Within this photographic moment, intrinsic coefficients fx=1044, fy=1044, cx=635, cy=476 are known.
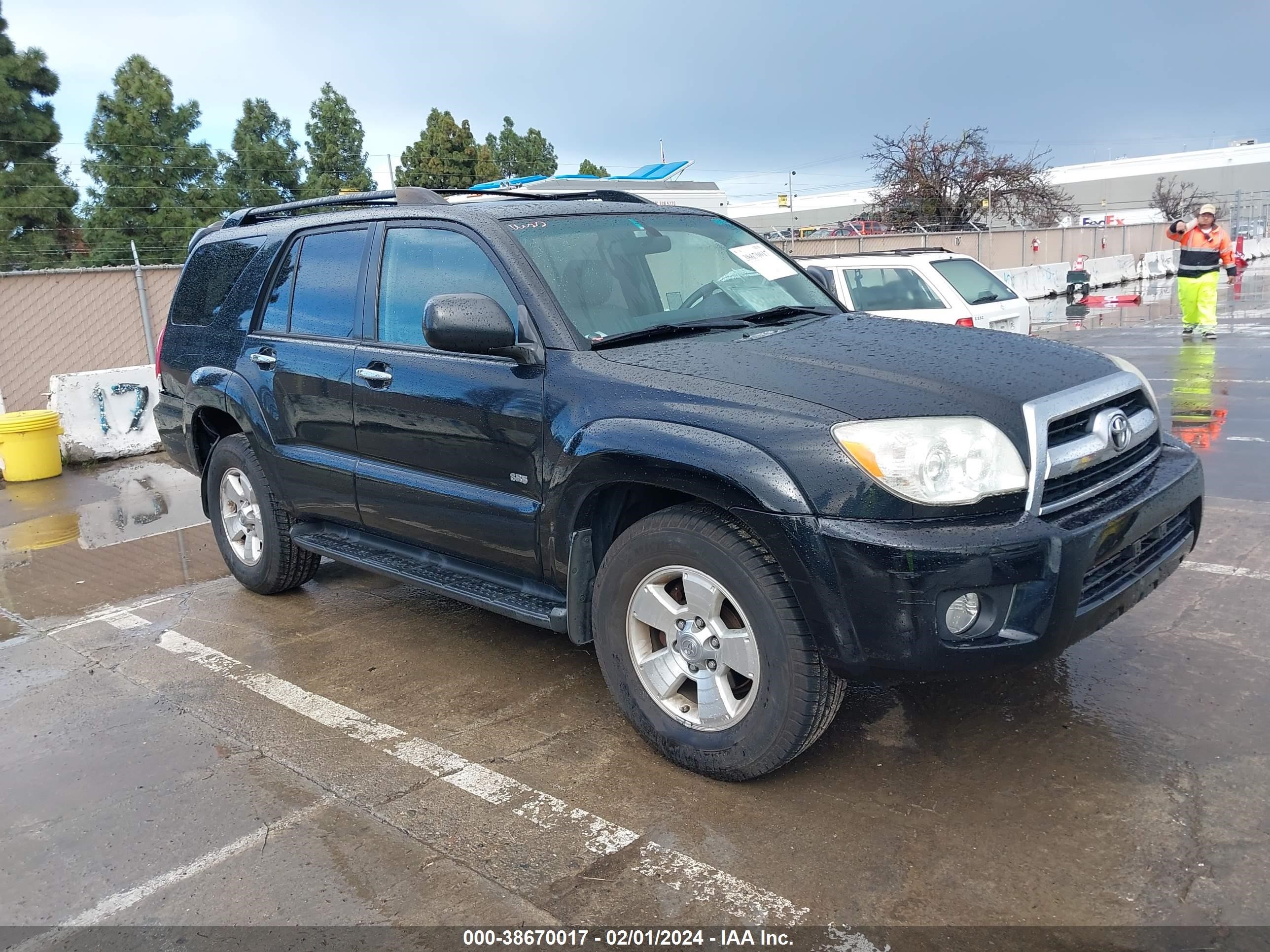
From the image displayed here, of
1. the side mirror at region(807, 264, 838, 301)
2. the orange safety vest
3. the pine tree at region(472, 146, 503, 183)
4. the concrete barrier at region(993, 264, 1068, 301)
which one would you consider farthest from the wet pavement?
the pine tree at region(472, 146, 503, 183)

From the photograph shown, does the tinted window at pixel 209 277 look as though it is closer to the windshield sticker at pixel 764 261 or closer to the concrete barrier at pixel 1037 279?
the windshield sticker at pixel 764 261

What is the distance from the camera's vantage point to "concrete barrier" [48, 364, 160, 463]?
392 inches

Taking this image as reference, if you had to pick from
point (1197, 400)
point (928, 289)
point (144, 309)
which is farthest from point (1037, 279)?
point (144, 309)

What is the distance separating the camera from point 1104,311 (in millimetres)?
20578

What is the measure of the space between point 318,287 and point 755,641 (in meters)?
2.89

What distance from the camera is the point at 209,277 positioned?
5.80 meters

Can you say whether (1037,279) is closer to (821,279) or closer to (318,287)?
(821,279)

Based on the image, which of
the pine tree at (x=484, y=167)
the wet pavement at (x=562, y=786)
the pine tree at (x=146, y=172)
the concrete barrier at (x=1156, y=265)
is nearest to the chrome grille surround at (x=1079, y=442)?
the wet pavement at (x=562, y=786)

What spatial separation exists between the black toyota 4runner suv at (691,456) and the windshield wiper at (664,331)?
1cm

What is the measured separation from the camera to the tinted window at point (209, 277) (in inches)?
→ 220

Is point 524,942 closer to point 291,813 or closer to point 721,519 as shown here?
point 291,813

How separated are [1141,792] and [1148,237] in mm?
37564

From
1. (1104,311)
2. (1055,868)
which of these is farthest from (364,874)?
(1104,311)

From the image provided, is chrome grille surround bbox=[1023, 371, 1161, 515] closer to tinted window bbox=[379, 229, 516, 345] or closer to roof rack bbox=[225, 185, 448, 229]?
tinted window bbox=[379, 229, 516, 345]
